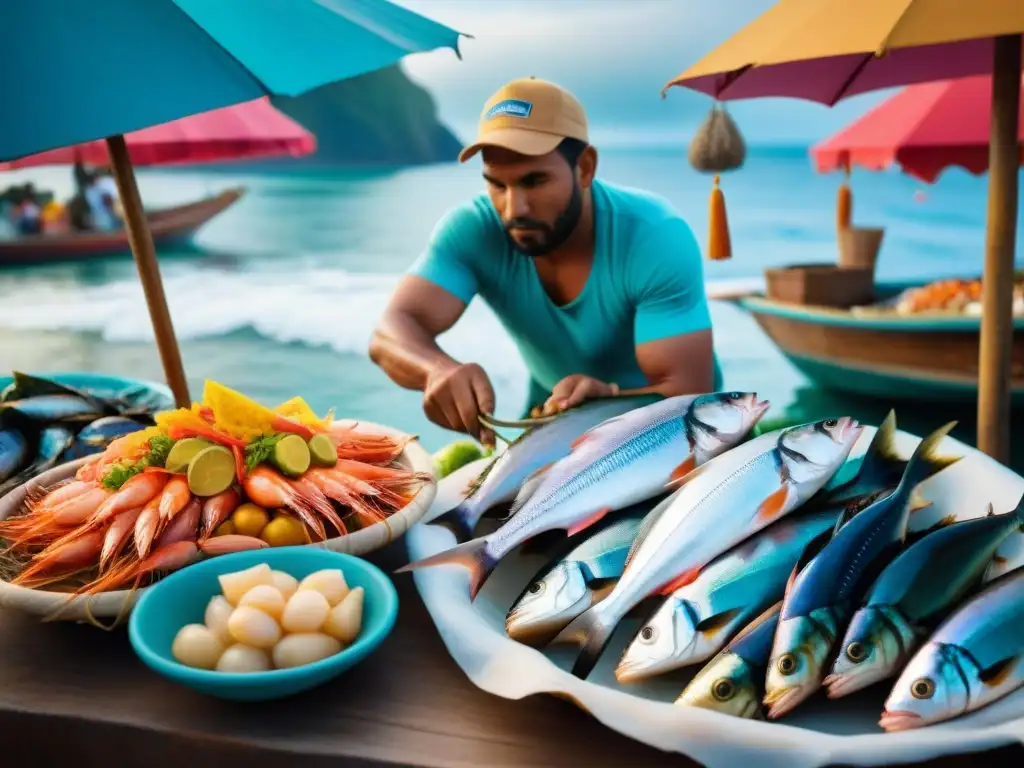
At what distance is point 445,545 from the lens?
139 cm

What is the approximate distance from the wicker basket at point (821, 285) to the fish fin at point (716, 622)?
5613 millimetres

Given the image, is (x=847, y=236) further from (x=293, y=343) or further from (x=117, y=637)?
(x=293, y=343)

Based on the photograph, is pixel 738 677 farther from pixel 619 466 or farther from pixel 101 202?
pixel 101 202

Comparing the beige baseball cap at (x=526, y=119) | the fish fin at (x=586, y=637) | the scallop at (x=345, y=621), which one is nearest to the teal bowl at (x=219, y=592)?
the scallop at (x=345, y=621)

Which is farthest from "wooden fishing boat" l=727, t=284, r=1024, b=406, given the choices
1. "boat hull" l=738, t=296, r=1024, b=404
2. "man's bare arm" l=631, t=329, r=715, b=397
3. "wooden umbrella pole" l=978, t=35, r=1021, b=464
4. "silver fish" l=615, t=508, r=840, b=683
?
"silver fish" l=615, t=508, r=840, b=683

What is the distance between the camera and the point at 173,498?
1325 mm

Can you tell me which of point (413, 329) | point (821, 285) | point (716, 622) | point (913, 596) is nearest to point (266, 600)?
point (716, 622)

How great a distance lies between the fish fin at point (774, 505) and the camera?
1184 millimetres

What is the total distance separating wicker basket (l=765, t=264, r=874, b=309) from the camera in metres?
6.34

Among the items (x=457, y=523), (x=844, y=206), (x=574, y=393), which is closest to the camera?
(x=457, y=523)

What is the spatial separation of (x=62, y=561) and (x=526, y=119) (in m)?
1.46

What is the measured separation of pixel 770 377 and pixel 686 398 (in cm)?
1312

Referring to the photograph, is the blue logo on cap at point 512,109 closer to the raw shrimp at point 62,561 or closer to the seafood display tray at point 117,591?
the seafood display tray at point 117,591

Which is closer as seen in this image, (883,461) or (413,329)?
(883,461)
